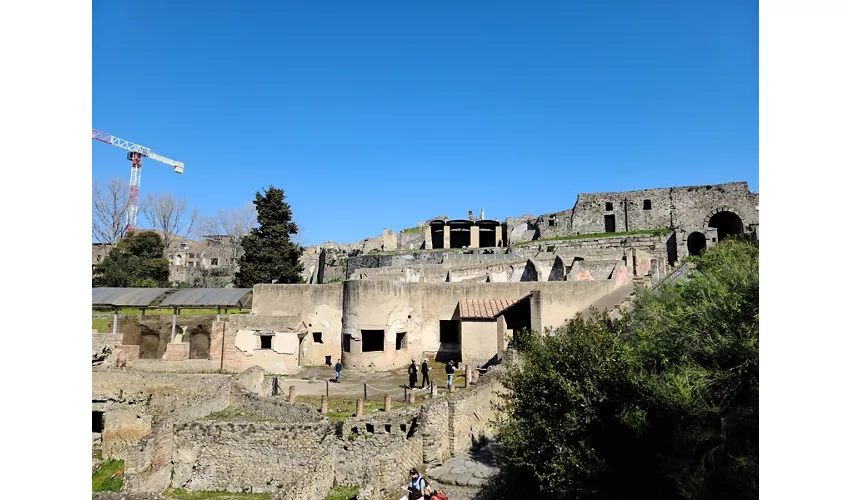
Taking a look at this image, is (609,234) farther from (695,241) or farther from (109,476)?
(109,476)

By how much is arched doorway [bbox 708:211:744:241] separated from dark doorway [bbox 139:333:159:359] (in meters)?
28.7

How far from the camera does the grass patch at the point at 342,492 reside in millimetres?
10344

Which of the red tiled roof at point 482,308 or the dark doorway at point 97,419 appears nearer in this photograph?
the dark doorway at point 97,419

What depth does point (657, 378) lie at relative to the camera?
736cm

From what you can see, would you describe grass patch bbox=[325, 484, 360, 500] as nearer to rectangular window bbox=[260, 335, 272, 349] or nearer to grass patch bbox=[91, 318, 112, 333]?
rectangular window bbox=[260, 335, 272, 349]

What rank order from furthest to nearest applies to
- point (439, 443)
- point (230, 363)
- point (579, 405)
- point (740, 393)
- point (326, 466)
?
1. point (230, 363)
2. point (439, 443)
3. point (326, 466)
4. point (579, 405)
5. point (740, 393)

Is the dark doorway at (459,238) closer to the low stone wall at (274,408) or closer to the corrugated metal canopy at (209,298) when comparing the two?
the corrugated metal canopy at (209,298)

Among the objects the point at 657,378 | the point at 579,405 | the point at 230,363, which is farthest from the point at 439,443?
the point at 230,363

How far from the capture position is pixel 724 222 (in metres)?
33.6

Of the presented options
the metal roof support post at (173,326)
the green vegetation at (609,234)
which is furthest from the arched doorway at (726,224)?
the metal roof support post at (173,326)

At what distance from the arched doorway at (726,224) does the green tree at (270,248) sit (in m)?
23.6

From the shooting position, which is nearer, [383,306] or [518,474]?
[518,474]
